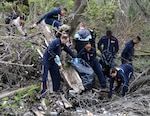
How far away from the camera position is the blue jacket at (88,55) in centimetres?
827

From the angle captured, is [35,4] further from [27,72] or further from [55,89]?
[55,89]

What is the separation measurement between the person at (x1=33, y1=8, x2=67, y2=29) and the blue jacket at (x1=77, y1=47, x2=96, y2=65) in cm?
132

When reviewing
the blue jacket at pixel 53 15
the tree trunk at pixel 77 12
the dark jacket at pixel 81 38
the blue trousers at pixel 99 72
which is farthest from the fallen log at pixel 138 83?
the blue jacket at pixel 53 15

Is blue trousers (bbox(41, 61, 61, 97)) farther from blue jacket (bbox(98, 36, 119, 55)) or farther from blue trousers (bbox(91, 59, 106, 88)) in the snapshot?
blue jacket (bbox(98, 36, 119, 55))

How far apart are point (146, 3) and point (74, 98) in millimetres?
4236

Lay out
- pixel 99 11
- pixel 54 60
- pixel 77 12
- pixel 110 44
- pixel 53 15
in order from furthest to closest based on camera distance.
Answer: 1. pixel 99 11
2. pixel 77 12
3. pixel 53 15
4. pixel 110 44
5. pixel 54 60

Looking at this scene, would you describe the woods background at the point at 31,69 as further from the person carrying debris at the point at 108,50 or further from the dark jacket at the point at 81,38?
the dark jacket at the point at 81,38

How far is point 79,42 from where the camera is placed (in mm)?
8703

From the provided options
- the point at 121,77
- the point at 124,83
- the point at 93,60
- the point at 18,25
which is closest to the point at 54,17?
the point at 18,25

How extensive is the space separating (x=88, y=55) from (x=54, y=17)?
1.78 m

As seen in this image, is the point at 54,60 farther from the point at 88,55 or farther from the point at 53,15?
the point at 53,15

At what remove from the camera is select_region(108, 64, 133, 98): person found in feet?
25.5

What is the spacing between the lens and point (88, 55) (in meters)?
8.33

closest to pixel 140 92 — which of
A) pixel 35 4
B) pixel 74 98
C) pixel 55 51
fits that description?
pixel 74 98
